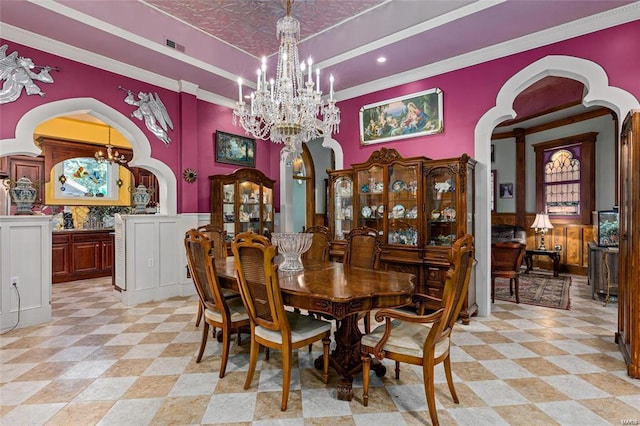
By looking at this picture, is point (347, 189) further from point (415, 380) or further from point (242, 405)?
point (242, 405)

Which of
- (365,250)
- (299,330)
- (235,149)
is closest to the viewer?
(299,330)

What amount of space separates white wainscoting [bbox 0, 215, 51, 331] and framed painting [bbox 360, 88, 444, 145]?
173 inches

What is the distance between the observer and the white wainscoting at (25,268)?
347cm

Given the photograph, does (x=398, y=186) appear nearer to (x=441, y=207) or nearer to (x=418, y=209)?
(x=418, y=209)

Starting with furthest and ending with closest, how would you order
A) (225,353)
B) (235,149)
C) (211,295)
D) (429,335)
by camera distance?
(235,149)
(211,295)
(225,353)
(429,335)

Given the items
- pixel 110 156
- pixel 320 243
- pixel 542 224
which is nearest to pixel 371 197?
pixel 320 243

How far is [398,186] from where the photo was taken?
14.0 feet

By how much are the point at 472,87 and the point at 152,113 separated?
14.4ft

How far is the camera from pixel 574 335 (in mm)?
3373

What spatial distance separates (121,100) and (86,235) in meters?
3.32

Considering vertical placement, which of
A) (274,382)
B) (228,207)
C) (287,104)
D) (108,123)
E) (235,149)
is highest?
(108,123)

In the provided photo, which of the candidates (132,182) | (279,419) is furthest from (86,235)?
(279,419)

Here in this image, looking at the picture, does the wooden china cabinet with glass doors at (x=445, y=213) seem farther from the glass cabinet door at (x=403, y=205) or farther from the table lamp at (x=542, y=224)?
the table lamp at (x=542, y=224)

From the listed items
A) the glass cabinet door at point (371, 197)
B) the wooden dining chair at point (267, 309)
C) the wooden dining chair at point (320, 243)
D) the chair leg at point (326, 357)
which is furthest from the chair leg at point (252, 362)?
the glass cabinet door at point (371, 197)
